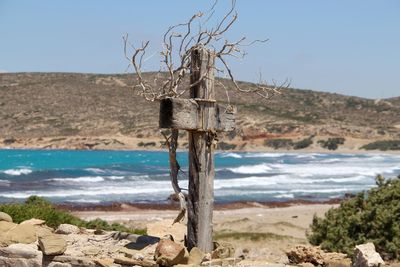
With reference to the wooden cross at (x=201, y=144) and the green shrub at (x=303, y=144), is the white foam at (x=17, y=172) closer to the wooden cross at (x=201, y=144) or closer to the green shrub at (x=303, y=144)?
the green shrub at (x=303, y=144)

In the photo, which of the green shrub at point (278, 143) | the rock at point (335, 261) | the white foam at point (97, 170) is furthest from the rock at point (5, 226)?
the green shrub at point (278, 143)

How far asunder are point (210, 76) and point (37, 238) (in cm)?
307

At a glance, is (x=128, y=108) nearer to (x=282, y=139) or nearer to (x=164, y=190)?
(x=282, y=139)

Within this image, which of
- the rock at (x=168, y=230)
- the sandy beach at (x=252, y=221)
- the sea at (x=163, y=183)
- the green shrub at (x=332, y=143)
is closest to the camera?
the rock at (x=168, y=230)

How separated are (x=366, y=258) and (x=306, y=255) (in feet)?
4.41

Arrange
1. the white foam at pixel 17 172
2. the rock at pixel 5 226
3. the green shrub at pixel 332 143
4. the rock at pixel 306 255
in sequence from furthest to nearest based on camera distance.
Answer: the green shrub at pixel 332 143 < the white foam at pixel 17 172 < the rock at pixel 306 255 < the rock at pixel 5 226

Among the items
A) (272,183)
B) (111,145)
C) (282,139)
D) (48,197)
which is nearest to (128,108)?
(111,145)

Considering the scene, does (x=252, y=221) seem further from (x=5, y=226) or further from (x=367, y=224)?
(x=5, y=226)

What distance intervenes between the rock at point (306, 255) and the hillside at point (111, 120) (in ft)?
254

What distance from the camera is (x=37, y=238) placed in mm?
9023

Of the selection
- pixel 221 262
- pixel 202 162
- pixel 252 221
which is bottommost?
pixel 252 221

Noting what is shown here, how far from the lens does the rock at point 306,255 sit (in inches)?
374

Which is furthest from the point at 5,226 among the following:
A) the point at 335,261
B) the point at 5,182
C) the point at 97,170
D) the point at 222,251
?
the point at 97,170

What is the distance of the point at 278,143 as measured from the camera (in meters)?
98.9
